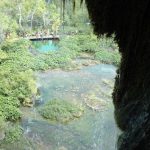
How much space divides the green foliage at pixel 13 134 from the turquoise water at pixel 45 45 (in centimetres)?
1511

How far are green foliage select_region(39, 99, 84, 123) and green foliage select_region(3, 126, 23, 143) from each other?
234 cm

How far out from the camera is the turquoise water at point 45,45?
110 ft

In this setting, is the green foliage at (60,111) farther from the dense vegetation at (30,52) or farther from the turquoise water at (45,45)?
the turquoise water at (45,45)

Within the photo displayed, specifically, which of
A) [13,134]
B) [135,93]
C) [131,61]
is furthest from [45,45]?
[135,93]

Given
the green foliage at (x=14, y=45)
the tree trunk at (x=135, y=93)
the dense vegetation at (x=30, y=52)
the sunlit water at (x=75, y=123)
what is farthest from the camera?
the green foliage at (x=14, y=45)

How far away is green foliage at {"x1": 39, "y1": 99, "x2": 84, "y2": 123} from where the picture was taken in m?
19.5

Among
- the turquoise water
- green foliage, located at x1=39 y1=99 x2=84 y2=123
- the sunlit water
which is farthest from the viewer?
the turquoise water

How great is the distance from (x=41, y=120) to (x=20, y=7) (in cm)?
1922

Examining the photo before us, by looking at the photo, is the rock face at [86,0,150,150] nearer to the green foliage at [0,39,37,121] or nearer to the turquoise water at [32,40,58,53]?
the green foliage at [0,39,37,121]

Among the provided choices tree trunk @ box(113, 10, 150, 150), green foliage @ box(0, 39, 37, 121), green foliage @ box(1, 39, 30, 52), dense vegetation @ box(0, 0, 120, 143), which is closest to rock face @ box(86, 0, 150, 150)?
tree trunk @ box(113, 10, 150, 150)

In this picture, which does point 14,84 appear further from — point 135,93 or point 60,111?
point 135,93

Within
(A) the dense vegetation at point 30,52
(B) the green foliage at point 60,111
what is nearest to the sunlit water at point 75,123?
(B) the green foliage at point 60,111

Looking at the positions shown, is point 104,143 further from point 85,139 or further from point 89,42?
point 89,42

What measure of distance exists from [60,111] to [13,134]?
362 cm
